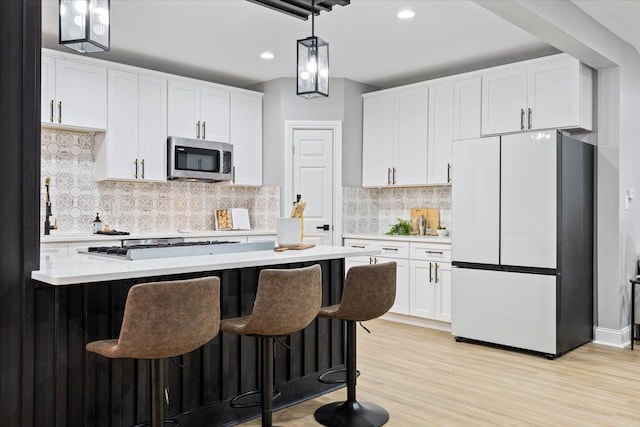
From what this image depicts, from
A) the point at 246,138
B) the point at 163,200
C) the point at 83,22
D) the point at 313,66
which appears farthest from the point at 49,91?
the point at 83,22

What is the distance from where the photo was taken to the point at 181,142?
5457mm

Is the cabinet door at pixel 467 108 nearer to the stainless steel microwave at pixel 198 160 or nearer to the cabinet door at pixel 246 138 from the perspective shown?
the cabinet door at pixel 246 138

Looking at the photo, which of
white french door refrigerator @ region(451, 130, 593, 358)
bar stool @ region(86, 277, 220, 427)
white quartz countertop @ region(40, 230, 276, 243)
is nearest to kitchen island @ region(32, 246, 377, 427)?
bar stool @ region(86, 277, 220, 427)

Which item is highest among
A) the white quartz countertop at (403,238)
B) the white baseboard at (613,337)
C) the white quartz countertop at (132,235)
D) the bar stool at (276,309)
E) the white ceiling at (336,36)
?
the white ceiling at (336,36)

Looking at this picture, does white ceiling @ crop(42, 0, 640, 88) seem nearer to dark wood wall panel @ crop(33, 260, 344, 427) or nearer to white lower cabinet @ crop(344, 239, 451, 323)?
white lower cabinet @ crop(344, 239, 451, 323)

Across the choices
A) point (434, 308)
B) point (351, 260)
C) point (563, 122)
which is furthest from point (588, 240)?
point (351, 260)

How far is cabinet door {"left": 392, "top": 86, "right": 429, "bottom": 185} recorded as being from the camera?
5727mm

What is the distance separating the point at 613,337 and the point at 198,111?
15.0 ft

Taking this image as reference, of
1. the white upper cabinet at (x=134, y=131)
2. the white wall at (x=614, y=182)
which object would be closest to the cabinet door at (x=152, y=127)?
the white upper cabinet at (x=134, y=131)

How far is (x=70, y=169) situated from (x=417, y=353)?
3.64 meters

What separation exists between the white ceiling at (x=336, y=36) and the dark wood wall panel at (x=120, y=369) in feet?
7.73

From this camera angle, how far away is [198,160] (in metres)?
5.59

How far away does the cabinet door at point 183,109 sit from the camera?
18.1ft

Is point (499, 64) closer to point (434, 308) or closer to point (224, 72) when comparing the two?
point (434, 308)
